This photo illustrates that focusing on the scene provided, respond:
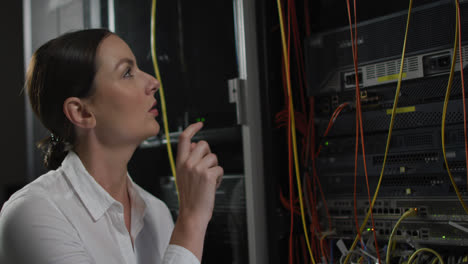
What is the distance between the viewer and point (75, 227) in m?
0.91

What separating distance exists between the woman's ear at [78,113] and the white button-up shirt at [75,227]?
0.09 m

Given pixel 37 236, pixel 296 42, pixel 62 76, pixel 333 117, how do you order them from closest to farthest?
pixel 37 236 < pixel 62 76 < pixel 333 117 < pixel 296 42

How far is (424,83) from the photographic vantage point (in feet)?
3.46

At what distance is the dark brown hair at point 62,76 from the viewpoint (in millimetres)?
958

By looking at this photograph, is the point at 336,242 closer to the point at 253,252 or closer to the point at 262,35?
the point at 253,252

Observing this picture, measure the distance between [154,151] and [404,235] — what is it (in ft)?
3.31

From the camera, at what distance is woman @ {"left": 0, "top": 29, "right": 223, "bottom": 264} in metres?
0.85

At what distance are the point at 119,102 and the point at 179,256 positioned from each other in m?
0.39

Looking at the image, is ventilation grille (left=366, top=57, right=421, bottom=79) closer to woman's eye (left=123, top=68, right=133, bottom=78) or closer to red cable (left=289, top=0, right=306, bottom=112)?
red cable (left=289, top=0, right=306, bottom=112)

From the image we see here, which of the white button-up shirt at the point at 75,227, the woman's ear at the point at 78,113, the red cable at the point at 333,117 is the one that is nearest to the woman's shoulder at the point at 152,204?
the white button-up shirt at the point at 75,227

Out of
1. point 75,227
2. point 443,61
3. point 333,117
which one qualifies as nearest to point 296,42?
point 333,117

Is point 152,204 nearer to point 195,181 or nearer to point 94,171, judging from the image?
point 94,171

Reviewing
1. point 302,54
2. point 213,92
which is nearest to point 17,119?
point 213,92

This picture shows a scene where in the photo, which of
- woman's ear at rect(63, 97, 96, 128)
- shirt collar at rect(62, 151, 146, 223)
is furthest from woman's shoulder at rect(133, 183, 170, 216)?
woman's ear at rect(63, 97, 96, 128)
